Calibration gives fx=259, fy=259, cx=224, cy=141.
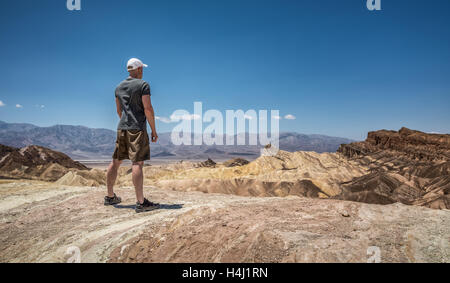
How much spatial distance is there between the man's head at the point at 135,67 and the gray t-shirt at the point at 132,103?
11 centimetres

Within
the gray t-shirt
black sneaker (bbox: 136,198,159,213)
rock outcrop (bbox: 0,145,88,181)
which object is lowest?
rock outcrop (bbox: 0,145,88,181)

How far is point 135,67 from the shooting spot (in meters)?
3.43

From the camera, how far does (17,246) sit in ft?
8.72

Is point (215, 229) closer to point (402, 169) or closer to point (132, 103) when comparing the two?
point (132, 103)

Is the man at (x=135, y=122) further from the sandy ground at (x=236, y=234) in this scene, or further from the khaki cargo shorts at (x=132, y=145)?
the sandy ground at (x=236, y=234)

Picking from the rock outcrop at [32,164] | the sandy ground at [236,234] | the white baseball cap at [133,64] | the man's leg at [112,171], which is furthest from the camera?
the rock outcrop at [32,164]

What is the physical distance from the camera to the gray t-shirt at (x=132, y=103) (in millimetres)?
3293

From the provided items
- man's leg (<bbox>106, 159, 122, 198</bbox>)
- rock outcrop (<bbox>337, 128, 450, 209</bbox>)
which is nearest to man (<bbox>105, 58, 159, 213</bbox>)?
man's leg (<bbox>106, 159, 122, 198</bbox>)

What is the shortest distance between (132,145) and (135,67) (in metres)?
1.04

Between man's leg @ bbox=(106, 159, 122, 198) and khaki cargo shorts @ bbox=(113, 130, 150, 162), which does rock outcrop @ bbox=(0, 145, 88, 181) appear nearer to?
man's leg @ bbox=(106, 159, 122, 198)

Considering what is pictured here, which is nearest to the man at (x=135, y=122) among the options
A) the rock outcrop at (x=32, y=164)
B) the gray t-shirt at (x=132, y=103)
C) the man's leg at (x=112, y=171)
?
the gray t-shirt at (x=132, y=103)

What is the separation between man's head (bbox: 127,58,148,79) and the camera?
3.42 metres

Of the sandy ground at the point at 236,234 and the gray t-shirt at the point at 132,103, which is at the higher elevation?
the gray t-shirt at the point at 132,103
